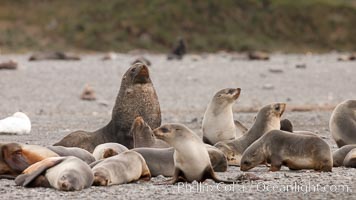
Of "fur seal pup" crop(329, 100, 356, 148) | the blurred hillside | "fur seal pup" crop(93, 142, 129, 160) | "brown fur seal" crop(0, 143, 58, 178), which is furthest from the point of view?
the blurred hillside

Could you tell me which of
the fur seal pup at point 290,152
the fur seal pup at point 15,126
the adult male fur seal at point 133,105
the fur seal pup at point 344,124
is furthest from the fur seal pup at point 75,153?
the fur seal pup at point 15,126

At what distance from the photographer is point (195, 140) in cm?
835

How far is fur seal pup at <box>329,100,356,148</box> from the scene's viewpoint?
10455 mm

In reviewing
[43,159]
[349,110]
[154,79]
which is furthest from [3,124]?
[154,79]

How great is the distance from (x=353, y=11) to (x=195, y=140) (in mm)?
33041

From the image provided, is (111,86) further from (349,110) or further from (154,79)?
(349,110)

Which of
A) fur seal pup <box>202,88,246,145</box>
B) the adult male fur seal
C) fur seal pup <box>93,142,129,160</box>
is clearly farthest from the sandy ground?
fur seal pup <box>202,88,246,145</box>

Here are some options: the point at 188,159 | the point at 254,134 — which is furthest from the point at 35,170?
the point at 254,134

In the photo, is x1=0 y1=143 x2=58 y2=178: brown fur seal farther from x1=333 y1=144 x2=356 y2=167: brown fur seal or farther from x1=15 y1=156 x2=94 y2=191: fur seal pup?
x1=333 y1=144 x2=356 y2=167: brown fur seal

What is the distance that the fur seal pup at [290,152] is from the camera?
896cm

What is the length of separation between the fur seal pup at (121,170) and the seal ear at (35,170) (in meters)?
0.35

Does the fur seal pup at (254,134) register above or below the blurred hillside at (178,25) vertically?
below

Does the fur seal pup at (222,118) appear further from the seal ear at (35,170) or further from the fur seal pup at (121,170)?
the seal ear at (35,170)

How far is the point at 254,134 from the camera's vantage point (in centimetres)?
1012
